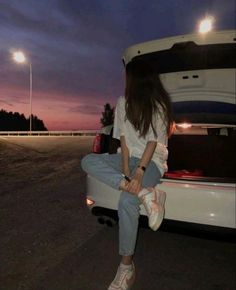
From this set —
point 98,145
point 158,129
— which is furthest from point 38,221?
point 158,129

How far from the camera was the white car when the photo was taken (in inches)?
139

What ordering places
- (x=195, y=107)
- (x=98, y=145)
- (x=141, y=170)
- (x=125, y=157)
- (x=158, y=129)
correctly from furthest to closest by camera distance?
(x=98, y=145) → (x=195, y=107) → (x=125, y=157) → (x=158, y=129) → (x=141, y=170)

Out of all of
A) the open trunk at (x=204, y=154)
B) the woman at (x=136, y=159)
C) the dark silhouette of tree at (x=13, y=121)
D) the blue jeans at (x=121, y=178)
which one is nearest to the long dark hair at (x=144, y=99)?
the woman at (x=136, y=159)

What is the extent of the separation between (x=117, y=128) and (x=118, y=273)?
4.49 ft

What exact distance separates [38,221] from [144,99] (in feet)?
8.60

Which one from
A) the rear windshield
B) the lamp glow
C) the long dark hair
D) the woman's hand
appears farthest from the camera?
the lamp glow

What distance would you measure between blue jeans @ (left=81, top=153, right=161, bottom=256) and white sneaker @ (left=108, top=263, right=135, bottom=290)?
5.1 inches

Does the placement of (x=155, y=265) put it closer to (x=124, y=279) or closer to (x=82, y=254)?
(x=124, y=279)

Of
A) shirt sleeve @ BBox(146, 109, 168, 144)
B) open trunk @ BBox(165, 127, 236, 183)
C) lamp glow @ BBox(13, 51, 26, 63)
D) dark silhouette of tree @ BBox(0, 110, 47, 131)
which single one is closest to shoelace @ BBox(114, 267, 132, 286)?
shirt sleeve @ BBox(146, 109, 168, 144)

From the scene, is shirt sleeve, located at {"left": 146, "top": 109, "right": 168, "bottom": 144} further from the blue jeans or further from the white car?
the white car

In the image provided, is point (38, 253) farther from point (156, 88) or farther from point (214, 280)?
point (156, 88)

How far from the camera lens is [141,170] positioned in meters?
3.54

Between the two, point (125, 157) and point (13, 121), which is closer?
point (125, 157)

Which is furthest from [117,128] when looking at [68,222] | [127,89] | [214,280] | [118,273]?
[68,222]
